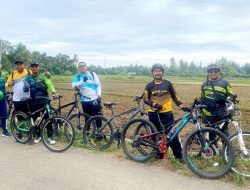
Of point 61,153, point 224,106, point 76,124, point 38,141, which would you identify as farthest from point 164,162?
point 38,141

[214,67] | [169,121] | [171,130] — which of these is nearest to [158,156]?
[171,130]

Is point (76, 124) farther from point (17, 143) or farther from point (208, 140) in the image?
point (208, 140)

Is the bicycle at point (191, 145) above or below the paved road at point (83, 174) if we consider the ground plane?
above

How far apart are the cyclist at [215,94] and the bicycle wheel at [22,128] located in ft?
13.7

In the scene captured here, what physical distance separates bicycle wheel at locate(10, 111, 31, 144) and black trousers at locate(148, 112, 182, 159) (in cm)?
312

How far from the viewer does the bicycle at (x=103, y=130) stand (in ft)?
20.3

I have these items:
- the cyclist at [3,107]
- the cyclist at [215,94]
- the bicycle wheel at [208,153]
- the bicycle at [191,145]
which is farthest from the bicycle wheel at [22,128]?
the cyclist at [215,94]

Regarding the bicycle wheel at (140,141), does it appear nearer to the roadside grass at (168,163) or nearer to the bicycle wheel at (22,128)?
the roadside grass at (168,163)

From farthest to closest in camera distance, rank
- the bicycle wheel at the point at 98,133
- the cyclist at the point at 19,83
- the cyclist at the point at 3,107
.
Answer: the cyclist at the point at 3,107
the cyclist at the point at 19,83
the bicycle wheel at the point at 98,133

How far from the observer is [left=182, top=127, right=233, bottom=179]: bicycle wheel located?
4656 millimetres

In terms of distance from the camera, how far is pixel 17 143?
7098mm

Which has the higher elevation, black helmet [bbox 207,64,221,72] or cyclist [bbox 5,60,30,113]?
black helmet [bbox 207,64,221,72]

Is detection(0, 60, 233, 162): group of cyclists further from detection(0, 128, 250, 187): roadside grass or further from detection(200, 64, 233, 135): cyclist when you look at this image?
detection(0, 128, 250, 187): roadside grass

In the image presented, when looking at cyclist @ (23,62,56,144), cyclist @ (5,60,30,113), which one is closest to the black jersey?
cyclist @ (23,62,56,144)
